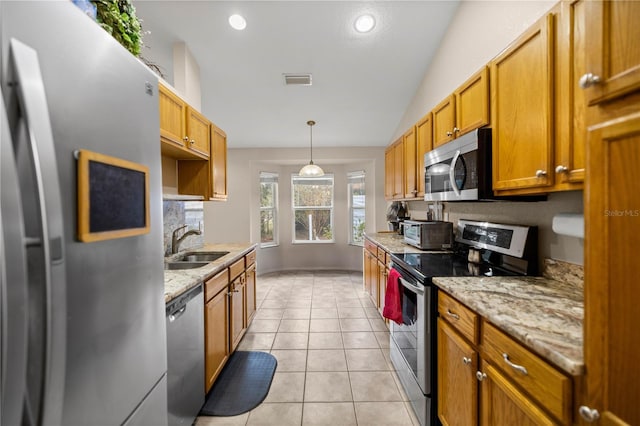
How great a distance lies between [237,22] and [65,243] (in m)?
2.82

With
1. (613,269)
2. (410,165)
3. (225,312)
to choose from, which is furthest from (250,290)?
(613,269)

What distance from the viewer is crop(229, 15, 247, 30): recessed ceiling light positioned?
8.69 ft

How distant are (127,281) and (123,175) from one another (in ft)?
1.05

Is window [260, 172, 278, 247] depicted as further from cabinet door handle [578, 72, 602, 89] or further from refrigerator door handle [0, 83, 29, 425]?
cabinet door handle [578, 72, 602, 89]

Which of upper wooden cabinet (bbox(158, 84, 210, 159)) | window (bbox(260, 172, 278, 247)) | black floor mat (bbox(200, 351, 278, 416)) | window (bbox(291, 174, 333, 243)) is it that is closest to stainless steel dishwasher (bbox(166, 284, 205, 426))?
black floor mat (bbox(200, 351, 278, 416))

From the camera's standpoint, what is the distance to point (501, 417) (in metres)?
1.09

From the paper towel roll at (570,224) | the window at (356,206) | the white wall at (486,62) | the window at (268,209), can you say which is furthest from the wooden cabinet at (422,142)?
the window at (268,209)

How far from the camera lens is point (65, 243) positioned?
62 cm

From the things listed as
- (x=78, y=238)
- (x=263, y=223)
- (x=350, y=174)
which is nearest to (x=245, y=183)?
(x=263, y=223)

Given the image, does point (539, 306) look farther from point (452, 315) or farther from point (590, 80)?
point (590, 80)

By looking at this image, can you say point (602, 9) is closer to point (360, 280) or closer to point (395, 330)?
point (395, 330)

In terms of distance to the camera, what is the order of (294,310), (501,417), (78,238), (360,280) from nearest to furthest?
A: (78,238)
(501,417)
(294,310)
(360,280)

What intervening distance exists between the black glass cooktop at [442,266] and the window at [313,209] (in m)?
3.71

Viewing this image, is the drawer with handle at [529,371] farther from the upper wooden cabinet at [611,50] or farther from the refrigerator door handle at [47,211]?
the refrigerator door handle at [47,211]
